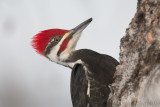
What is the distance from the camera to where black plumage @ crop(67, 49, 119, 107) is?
3.41 metres

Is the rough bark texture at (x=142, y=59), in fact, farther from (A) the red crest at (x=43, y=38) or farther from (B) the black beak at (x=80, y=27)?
(A) the red crest at (x=43, y=38)

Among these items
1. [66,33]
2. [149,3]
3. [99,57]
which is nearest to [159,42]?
[149,3]

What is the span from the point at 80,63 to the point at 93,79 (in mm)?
360

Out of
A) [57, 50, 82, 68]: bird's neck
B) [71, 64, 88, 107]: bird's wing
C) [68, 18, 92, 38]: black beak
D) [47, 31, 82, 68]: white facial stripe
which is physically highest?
[68, 18, 92, 38]: black beak

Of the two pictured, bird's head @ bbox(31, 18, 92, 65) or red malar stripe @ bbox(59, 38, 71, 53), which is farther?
red malar stripe @ bbox(59, 38, 71, 53)

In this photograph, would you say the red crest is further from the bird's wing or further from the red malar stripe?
the bird's wing

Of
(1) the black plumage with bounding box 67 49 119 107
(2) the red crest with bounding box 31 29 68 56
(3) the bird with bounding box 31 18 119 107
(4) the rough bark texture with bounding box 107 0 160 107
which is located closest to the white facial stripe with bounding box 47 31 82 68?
(3) the bird with bounding box 31 18 119 107

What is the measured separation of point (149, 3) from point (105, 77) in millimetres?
1241

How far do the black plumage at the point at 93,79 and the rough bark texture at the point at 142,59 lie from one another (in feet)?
1.95

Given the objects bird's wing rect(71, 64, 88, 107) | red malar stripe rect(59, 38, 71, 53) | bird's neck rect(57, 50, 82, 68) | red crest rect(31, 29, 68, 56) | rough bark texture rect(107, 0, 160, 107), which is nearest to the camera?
rough bark texture rect(107, 0, 160, 107)

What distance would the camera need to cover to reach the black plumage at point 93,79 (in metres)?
3.41

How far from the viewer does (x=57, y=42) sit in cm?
449

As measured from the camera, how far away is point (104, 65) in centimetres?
368

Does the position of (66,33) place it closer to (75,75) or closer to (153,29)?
(75,75)
